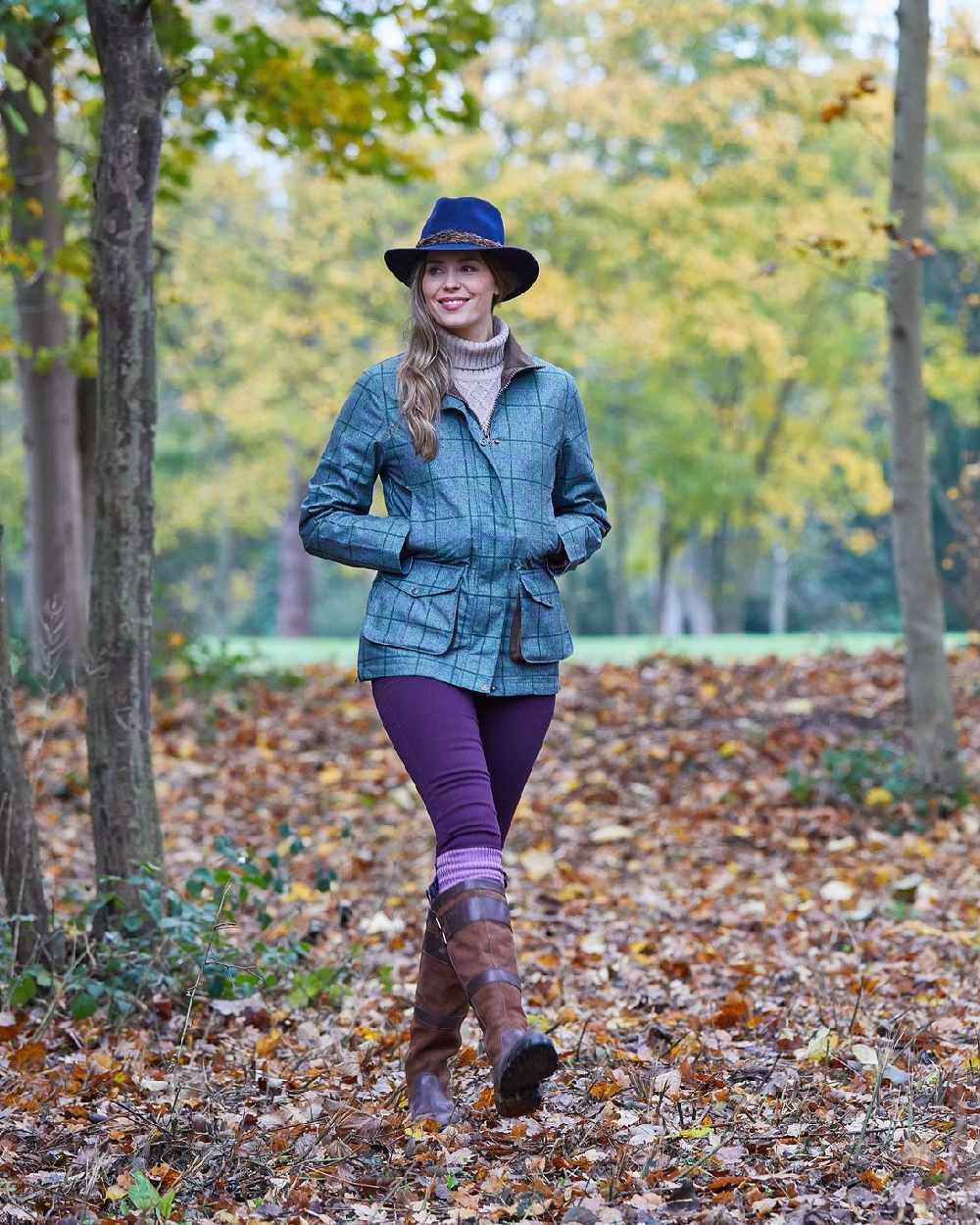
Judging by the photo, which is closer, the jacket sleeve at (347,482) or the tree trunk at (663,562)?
the jacket sleeve at (347,482)

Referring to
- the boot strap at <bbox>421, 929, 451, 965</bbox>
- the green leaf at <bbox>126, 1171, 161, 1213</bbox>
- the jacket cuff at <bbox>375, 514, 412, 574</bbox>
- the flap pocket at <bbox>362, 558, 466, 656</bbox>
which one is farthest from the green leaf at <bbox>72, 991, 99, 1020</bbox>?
the jacket cuff at <bbox>375, 514, 412, 574</bbox>

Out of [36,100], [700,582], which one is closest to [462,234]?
[36,100]

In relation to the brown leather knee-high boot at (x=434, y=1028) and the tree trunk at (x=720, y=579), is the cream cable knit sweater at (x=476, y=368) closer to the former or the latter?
the brown leather knee-high boot at (x=434, y=1028)

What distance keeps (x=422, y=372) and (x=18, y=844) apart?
213 cm

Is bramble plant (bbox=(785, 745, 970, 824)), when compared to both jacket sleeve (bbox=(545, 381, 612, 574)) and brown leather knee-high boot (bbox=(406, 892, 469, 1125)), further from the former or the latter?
brown leather knee-high boot (bbox=(406, 892, 469, 1125))

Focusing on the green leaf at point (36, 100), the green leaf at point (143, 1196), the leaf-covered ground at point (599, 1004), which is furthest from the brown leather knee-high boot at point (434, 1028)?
the green leaf at point (36, 100)

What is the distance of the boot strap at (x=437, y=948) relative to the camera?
3.85 metres

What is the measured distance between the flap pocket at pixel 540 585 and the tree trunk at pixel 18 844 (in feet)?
5.93

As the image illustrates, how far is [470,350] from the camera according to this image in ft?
12.6

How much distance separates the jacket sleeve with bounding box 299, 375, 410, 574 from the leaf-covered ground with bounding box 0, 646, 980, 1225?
144cm

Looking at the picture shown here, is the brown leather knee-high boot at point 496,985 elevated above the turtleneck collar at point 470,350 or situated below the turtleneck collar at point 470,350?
below

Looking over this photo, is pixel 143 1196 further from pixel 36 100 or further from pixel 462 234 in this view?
pixel 36 100

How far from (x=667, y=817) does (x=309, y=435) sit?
14673 mm

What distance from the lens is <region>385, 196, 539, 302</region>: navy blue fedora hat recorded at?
3822 millimetres
